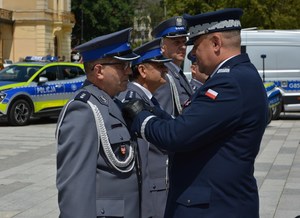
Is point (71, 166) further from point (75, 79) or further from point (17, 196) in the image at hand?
point (75, 79)

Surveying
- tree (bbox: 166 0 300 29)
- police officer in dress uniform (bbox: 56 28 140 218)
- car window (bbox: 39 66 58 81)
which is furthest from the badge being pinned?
tree (bbox: 166 0 300 29)

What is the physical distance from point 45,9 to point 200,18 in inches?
2242

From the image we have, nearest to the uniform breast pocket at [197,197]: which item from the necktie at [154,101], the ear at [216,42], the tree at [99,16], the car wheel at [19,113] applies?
the ear at [216,42]

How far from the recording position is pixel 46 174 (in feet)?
33.6

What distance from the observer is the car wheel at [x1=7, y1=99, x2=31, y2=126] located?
693 inches

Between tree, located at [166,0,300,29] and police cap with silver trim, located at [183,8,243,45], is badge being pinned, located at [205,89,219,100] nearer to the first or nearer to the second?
police cap with silver trim, located at [183,8,243,45]

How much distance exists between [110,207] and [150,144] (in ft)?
2.99

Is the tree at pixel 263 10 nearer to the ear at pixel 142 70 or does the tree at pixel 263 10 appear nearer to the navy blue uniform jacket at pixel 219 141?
the ear at pixel 142 70

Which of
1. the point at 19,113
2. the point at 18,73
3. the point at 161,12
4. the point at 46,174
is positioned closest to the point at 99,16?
the point at 161,12

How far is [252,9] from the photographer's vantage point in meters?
36.9

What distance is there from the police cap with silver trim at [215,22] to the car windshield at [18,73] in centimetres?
1516

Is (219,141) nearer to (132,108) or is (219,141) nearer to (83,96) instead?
(132,108)

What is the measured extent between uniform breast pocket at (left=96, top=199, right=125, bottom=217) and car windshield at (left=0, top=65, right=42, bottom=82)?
15.0 m

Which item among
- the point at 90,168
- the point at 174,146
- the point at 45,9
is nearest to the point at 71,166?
the point at 90,168
